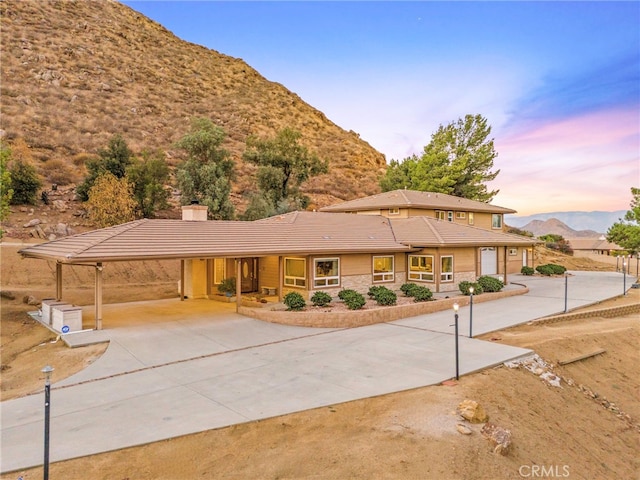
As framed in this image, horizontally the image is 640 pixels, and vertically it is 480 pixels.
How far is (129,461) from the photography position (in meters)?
5.71

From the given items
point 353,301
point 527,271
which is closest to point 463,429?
point 353,301

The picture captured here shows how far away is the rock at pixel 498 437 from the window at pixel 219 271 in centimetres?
1585

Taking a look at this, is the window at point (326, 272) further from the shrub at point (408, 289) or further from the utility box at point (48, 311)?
the utility box at point (48, 311)

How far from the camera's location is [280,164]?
35281mm

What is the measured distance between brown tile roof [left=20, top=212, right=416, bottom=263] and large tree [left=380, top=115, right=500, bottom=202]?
2128 centimetres

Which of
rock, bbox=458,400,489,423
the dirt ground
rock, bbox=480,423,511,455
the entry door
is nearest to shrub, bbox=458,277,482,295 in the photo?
the dirt ground

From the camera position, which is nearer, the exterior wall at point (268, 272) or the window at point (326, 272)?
the window at point (326, 272)

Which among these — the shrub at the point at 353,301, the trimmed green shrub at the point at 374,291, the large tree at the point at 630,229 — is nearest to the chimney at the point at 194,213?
the shrub at the point at 353,301

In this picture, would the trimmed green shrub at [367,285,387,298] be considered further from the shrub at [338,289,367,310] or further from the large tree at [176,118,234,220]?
the large tree at [176,118,234,220]

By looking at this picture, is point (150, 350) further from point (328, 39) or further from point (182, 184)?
point (328, 39)

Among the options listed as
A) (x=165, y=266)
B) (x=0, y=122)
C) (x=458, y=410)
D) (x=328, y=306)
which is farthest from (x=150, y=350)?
(x=0, y=122)

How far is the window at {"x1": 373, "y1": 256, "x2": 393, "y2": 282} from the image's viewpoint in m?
20.5

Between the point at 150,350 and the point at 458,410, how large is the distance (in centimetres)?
899

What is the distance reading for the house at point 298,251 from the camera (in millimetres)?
14547
